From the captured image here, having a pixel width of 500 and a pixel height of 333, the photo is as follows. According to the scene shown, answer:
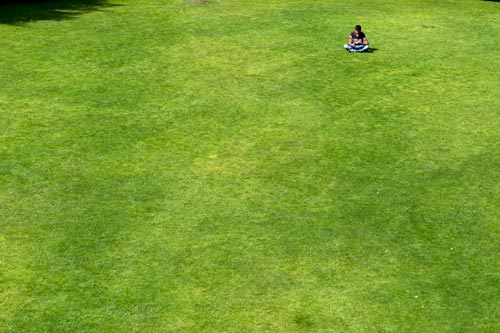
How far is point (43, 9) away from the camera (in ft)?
99.4

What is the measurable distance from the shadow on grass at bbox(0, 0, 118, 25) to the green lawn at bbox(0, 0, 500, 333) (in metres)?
0.13

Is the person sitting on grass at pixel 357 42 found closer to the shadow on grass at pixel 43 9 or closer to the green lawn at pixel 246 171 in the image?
the green lawn at pixel 246 171

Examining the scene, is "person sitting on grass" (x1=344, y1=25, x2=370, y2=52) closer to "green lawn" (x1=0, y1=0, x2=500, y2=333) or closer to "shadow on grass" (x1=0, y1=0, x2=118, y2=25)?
"green lawn" (x1=0, y1=0, x2=500, y2=333)

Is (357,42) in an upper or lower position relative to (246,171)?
upper

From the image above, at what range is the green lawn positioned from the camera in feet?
51.0

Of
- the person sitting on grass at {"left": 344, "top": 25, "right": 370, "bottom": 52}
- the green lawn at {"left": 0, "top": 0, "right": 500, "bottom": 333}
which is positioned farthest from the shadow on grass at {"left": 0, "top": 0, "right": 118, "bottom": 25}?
the person sitting on grass at {"left": 344, "top": 25, "right": 370, "bottom": 52}

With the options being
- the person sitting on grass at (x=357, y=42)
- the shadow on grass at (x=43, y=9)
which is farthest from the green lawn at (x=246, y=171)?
the person sitting on grass at (x=357, y=42)

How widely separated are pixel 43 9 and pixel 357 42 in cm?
1030

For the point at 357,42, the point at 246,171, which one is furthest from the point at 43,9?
the point at 246,171

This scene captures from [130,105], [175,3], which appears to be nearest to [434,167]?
[130,105]

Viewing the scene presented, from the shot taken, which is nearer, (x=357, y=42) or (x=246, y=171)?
(x=246, y=171)

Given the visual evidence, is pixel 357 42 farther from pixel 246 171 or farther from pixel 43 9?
pixel 43 9

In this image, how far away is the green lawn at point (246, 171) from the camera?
51.0ft

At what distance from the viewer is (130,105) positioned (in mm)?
23078
